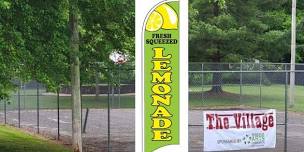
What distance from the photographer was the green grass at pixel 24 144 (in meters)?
15.6

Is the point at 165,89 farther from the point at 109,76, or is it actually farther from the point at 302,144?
the point at 302,144

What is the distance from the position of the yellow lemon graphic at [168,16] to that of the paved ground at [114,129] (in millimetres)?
9186

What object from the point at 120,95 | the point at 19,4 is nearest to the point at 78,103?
the point at 19,4

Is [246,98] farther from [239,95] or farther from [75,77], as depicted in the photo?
[75,77]

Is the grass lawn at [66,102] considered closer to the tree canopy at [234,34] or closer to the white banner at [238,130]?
the white banner at [238,130]

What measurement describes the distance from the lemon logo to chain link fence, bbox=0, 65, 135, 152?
7058 mm

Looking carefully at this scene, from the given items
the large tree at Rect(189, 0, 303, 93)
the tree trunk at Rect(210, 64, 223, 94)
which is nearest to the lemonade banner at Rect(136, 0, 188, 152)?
the tree trunk at Rect(210, 64, 223, 94)

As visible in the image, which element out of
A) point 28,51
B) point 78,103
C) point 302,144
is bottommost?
point 302,144

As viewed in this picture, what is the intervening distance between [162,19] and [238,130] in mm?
6986

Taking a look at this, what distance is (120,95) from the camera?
23.5 metres

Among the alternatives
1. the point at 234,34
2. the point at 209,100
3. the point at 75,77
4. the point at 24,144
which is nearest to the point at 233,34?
the point at 234,34

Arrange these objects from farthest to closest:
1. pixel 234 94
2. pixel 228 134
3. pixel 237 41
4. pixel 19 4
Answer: pixel 237 41, pixel 234 94, pixel 228 134, pixel 19 4

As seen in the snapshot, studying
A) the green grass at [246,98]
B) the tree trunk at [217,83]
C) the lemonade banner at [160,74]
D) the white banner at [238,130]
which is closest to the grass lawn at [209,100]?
the green grass at [246,98]

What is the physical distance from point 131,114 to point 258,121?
37.5 feet
